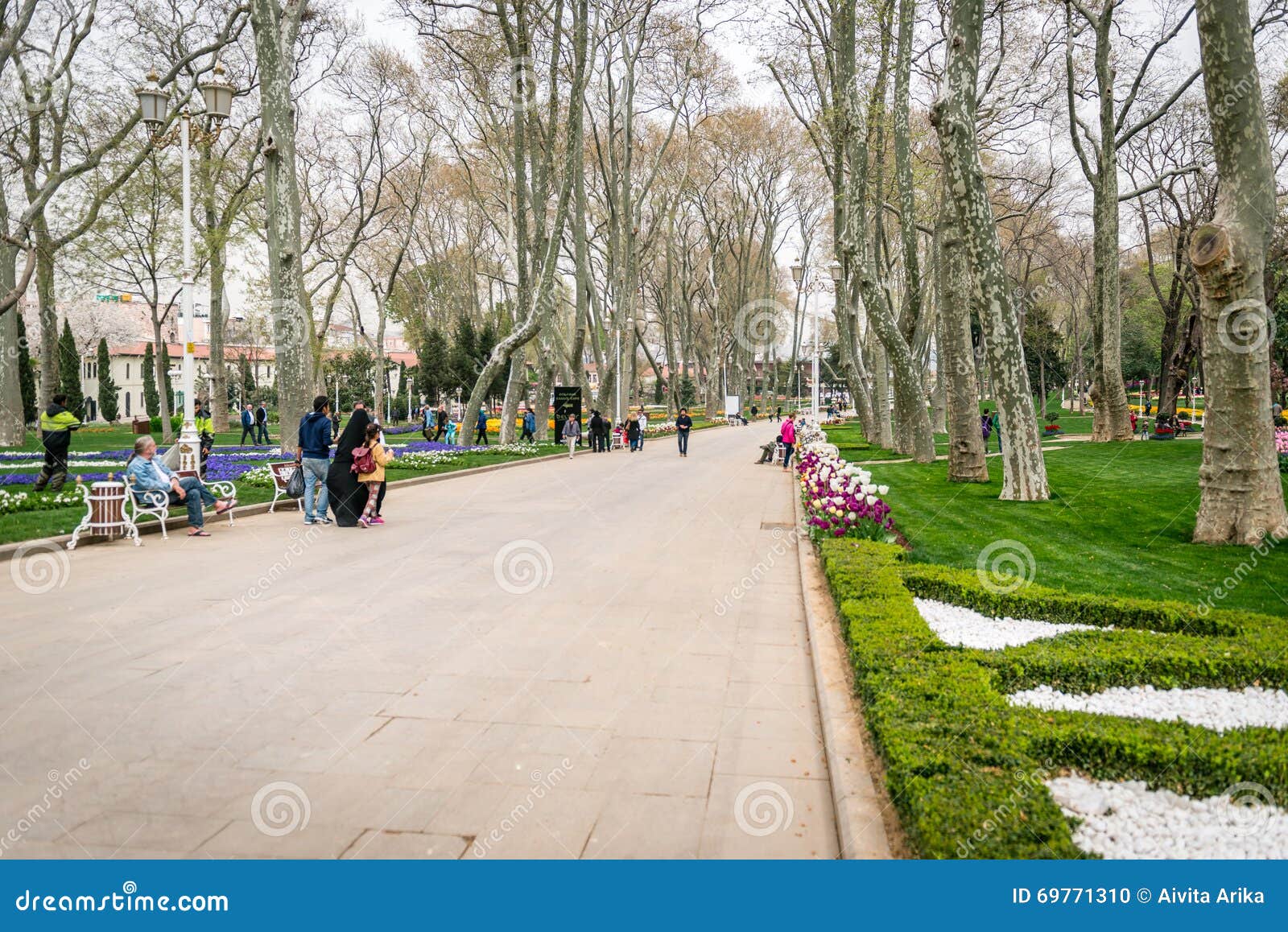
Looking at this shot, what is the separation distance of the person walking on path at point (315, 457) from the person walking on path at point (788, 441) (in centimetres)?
1402

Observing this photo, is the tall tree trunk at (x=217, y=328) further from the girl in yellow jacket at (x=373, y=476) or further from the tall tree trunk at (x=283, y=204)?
the girl in yellow jacket at (x=373, y=476)

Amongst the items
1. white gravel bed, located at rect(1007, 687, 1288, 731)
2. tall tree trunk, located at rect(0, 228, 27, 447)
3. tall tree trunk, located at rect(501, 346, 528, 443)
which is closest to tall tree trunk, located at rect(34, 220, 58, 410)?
tall tree trunk, located at rect(0, 228, 27, 447)

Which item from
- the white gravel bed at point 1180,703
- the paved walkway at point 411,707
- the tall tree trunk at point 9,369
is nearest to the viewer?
the paved walkway at point 411,707

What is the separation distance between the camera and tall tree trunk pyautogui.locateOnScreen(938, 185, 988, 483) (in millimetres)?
15633

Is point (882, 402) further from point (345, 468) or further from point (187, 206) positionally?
point (187, 206)

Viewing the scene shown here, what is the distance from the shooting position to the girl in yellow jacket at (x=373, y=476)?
40.6ft

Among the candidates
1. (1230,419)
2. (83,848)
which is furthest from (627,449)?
(83,848)

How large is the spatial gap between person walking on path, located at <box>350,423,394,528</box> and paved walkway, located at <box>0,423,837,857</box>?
2.49 m

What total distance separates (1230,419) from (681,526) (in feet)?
21.6

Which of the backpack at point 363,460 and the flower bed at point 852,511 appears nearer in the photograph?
the flower bed at point 852,511

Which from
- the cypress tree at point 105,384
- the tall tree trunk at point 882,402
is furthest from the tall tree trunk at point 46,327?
the cypress tree at point 105,384

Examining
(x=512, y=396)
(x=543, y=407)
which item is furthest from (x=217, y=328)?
(x=512, y=396)

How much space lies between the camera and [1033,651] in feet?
18.2

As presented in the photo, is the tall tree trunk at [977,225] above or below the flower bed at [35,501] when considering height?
above
